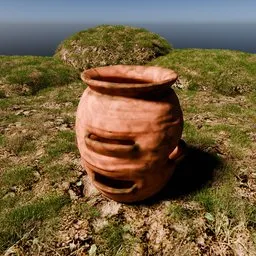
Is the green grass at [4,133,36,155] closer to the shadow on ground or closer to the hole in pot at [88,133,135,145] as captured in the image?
the hole in pot at [88,133,135,145]

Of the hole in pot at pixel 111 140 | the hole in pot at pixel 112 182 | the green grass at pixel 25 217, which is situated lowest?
the green grass at pixel 25 217

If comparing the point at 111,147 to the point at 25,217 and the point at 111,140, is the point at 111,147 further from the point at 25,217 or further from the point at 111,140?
the point at 25,217

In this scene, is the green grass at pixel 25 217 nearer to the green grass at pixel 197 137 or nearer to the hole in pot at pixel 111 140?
the hole in pot at pixel 111 140

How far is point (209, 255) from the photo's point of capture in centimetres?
469

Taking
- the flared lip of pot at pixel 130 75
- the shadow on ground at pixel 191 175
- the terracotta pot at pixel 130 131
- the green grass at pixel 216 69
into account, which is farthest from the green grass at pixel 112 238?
the green grass at pixel 216 69

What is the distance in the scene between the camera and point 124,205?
561 cm

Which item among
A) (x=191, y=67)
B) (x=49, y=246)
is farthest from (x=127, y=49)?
(x=49, y=246)

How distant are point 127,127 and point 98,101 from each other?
0.62 meters

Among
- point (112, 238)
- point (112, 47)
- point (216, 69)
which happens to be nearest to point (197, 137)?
point (112, 238)

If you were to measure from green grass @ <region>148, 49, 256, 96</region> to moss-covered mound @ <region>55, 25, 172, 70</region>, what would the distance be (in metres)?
1.27

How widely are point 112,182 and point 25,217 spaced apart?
5.17ft

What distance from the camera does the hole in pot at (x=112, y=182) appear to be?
549 cm

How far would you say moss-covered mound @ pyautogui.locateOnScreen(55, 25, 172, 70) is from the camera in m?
16.9

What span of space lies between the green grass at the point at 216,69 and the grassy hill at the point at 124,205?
2858 millimetres
